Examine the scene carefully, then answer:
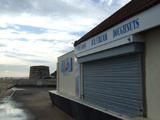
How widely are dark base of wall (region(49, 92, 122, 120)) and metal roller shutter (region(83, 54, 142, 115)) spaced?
2.06ft

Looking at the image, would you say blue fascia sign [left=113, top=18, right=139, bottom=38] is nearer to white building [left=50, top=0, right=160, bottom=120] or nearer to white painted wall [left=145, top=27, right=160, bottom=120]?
white building [left=50, top=0, right=160, bottom=120]

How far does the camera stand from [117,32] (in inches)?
229

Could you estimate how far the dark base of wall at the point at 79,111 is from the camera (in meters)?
6.06

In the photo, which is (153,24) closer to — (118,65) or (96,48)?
(118,65)

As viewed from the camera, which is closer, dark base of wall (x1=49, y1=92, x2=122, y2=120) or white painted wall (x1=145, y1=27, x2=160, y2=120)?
white painted wall (x1=145, y1=27, x2=160, y2=120)

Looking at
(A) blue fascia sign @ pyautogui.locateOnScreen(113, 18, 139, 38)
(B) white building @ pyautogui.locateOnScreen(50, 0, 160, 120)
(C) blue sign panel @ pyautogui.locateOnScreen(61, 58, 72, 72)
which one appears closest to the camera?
(B) white building @ pyautogui.locateOnScreen(50, 0, 160, 120)

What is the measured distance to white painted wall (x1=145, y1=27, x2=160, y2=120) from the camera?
4504 mm

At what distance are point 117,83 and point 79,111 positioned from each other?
266 centimetres

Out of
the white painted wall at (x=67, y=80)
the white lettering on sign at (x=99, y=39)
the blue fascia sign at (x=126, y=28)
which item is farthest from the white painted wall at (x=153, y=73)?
the white painted wall at (x=67, y=80)

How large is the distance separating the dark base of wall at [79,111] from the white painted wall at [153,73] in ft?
3.69

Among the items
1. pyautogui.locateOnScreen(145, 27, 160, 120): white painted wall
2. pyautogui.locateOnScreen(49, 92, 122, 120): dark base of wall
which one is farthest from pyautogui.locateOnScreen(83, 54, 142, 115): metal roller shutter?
pyautogui.locateOnScreen(49, 92, 122, 120): dark base of wall

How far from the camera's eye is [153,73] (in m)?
4.63

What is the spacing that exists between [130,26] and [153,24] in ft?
2.96

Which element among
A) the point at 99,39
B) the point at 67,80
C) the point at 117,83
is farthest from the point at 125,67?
the point at 67,80
